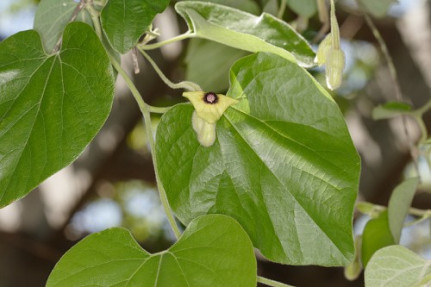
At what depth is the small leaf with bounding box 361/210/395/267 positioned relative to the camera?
1.76 feet

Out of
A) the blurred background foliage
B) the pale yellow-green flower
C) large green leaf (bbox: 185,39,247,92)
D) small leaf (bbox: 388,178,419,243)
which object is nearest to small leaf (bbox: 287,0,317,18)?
large green leaf (bbox: 185,39,247,92)

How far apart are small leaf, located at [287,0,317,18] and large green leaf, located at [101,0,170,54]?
0.96ft

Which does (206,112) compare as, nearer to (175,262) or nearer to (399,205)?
(175,262)

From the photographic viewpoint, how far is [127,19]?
1.17 ft

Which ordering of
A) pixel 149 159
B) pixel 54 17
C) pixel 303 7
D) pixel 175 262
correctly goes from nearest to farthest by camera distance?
1. pixel 175 262
2. pixel 54 17
3. pixel 303 7
4. pixel 149 159

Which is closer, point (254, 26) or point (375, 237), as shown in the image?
point (254, 26)

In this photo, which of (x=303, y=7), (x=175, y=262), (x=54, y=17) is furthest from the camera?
(x=303, y=7)

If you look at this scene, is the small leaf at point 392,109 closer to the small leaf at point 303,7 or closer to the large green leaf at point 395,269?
the small leaf at point 303,7

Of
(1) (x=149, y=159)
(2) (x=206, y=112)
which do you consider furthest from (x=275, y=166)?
(1) (x=149, y=159)

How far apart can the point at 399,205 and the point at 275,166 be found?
0.19 meters

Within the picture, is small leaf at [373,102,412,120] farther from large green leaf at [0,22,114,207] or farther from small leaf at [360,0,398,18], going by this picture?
large green leaf at [0,22,114,207]

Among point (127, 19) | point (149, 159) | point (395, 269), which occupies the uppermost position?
point (127, 19)

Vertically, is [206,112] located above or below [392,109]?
above

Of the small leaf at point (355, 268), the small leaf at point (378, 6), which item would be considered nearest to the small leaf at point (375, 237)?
the small leaf at point (355, 268)
